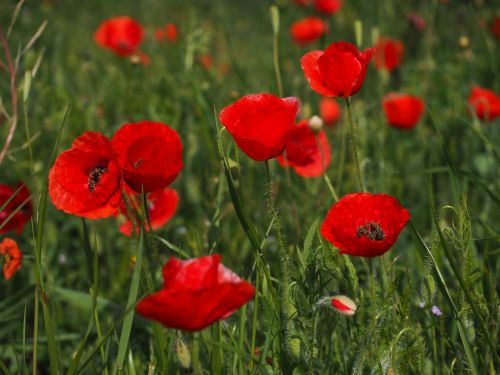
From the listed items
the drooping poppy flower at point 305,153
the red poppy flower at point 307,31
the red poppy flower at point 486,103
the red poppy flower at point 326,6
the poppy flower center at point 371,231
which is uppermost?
the poppy flower center at point 371,231

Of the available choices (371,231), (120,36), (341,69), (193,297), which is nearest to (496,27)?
(120,36)

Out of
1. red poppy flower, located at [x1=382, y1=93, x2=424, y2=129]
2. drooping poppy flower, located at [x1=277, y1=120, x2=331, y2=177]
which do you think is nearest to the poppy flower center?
drooping poppy flower, located at [x1=277, y1=120, x2=331, y2=177]

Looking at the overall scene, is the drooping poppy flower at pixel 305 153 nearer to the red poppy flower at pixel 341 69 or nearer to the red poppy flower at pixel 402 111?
the red poppy flower at pixel 341 69

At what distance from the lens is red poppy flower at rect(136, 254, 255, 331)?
89 centimetres

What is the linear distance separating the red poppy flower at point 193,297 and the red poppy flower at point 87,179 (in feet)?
1.02

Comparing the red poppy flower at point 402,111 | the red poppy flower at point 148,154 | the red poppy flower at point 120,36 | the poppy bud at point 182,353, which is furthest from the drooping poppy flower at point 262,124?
the red poppy flower at point 120,36

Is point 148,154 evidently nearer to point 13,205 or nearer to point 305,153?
point 13,205

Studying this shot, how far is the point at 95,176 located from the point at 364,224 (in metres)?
0.53

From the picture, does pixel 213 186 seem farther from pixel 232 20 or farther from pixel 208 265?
pixel 232 20

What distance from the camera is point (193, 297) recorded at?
35.2 inches

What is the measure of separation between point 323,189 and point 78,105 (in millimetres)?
1169

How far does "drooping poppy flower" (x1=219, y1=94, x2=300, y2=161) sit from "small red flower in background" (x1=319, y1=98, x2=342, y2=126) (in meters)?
2.02

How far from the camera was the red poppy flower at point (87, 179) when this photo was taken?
127 cm

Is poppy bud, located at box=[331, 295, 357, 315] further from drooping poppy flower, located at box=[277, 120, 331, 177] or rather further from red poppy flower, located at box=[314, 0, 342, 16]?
red poppy flower, located at box=[314, 0, 342, 16]
